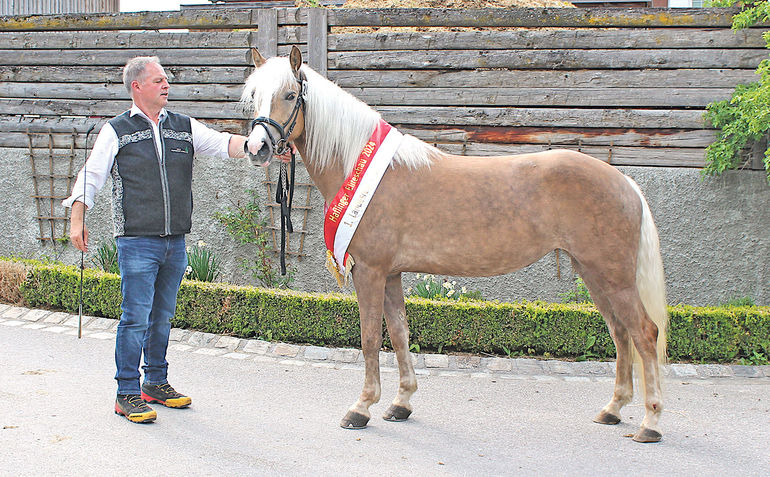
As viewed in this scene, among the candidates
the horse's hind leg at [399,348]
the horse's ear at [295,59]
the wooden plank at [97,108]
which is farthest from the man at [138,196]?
the wooden plank at [97,108]

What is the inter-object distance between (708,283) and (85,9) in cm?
1202

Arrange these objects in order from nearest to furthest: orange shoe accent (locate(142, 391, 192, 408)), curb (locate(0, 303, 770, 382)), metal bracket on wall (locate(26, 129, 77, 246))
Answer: orange shoe accent (locate(142, 391, 192, 408)) → curb (locate(0, 303, 770, 382)) → metal bracket on wall (locate(26, 129, 77, 246))

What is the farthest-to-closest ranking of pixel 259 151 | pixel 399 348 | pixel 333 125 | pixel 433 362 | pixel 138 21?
pixel 138 21
pixel 433 362
pixel 399 348
pixel 333 125
pixel 259 151

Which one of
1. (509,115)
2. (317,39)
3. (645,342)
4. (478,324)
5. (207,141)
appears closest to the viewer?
(645,342)

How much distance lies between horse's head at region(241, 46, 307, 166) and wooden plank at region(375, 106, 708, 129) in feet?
11.9

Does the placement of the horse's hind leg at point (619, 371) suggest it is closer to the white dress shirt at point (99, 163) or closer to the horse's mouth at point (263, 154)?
the horse's mouth at point (263, 154)

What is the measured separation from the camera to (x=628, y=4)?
12.6m

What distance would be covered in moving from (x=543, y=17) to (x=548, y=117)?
111 cm

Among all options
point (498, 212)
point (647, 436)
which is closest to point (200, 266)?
point (498, 212)

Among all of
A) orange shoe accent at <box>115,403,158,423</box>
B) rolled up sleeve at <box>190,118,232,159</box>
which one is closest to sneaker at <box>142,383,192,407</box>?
orange shoe accent at <box>115,403,158,423</box>

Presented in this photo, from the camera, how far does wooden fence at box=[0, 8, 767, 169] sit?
23.0 feet

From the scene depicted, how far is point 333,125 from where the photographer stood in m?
4.24

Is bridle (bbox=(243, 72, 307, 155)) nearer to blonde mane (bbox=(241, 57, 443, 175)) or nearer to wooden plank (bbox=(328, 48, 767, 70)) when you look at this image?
blonde mane (bbox=(241, 57, 443, 175))

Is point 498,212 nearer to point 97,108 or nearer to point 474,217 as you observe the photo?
point 474,217
